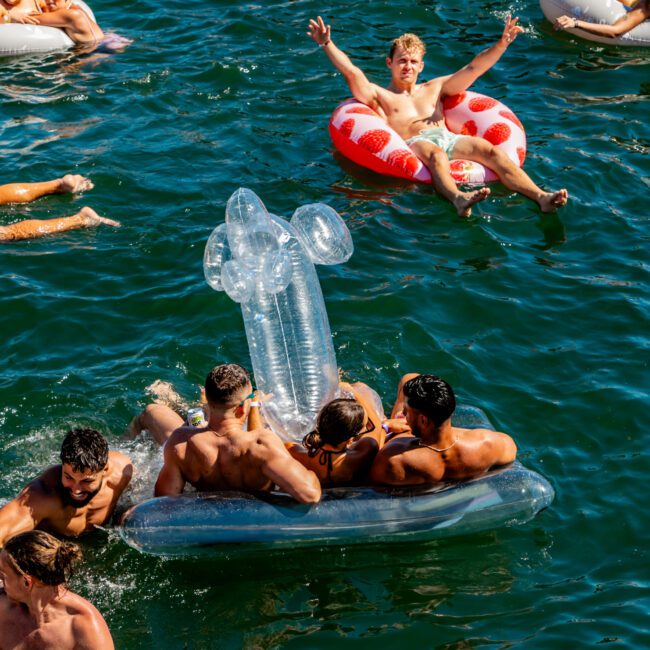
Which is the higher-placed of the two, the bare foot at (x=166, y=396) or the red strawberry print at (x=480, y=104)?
the red strawberry print at (x=480, y=104)

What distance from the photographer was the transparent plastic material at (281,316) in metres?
7.10

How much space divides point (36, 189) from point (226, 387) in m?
5.12

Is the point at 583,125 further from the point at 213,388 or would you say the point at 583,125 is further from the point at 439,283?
the point at 213,388

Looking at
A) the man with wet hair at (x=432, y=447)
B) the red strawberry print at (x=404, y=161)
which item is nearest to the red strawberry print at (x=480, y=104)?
the red strawberry print at (x=404, y=161)

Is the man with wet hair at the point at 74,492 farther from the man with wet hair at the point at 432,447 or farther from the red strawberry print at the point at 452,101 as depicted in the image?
the red strawberry print at the point at 452,101

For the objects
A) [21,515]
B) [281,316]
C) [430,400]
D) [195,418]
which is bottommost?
[195,418]

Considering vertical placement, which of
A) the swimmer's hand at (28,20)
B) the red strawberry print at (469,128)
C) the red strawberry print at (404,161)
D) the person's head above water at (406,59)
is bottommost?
the red strawberry print at (404,161)

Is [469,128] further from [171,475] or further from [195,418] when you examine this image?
[171,475]

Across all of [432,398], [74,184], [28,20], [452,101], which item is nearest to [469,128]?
[452,101]

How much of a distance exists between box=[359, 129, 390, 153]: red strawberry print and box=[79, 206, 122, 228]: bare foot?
2711mm

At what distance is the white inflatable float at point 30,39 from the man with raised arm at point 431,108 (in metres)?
4.18

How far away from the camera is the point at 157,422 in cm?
716

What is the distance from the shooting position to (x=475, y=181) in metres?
10.6

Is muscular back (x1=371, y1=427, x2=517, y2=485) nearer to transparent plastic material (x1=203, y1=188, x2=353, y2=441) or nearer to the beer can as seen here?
transparent plastic material (x1=203, y1=188, x2=353, y2=441)
